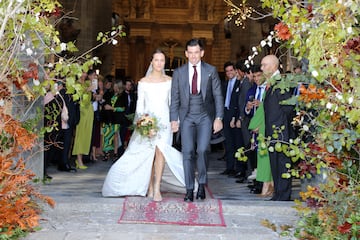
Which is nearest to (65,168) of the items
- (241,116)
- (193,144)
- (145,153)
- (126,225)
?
(241,116)

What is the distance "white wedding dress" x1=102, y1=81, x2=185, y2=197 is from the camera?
8.09m

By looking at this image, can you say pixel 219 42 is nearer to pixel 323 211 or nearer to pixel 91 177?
pixel 91 177

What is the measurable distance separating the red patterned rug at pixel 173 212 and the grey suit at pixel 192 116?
323mm

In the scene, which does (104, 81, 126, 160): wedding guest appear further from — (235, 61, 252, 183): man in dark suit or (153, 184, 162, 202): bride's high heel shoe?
(153, 184, 162, 202): bride's high heel shoe

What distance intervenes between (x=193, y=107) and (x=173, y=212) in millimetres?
1269

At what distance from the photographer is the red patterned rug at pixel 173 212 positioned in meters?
7.06

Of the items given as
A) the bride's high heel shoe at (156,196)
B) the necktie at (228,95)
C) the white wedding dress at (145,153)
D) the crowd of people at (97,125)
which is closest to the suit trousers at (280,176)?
the white wedding dress at (145,153)

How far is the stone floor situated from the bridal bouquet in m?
0.83

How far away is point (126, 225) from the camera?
6.88 meters

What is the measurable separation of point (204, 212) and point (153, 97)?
1533 mm

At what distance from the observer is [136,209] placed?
24.8ft

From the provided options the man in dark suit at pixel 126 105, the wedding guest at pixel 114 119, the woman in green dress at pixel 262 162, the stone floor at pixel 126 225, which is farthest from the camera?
the man in dark suit at pixel 126 105

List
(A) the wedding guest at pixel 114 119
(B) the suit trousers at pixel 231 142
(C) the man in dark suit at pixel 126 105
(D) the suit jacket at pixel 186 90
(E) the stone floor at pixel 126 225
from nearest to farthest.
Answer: (E) the stone floor at pixel 126 225, (D) the suit jacket at pixel 186 90, (B) the suit trousers at pixel 231 142, (A) the wedding guest at pixel 114 119, (C) the man in dark suit at pixel 126 105

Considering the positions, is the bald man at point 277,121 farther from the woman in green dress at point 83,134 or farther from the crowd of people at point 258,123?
the woman in green dress at point 83,134
